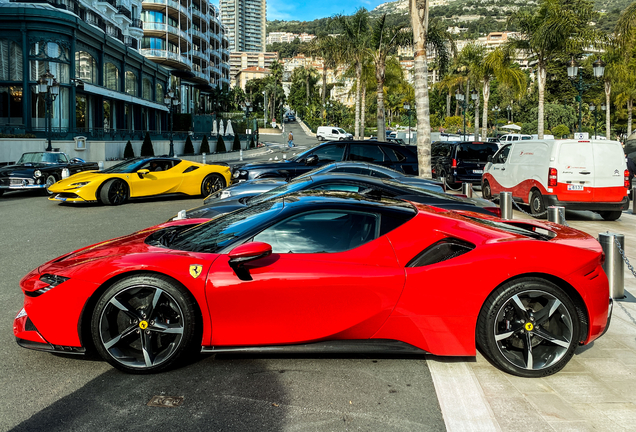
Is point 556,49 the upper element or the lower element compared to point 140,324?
upper

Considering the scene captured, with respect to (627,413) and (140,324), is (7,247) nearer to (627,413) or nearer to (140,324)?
(140,324)

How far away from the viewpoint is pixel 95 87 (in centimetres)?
4038

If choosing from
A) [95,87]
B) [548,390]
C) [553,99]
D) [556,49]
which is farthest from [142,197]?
[553,99]

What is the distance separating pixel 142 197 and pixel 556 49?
25.8m

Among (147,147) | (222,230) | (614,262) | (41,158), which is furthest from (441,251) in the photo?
(147,147)

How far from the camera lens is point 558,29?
3061 cm

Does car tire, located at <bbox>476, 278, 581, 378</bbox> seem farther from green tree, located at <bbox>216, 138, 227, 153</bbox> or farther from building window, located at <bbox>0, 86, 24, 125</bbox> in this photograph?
green tree, located at <bbox>216, 138, 227, 153</bbox>

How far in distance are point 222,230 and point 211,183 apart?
12.8m

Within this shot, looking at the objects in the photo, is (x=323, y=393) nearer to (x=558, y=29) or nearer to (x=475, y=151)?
(x=475, y=151)

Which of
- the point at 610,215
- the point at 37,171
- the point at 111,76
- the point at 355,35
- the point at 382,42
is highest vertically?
the point at 355,35

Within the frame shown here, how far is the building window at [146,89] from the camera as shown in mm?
53881

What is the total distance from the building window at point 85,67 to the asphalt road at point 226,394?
38271 mm

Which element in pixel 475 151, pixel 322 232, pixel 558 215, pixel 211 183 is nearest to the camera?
pixel 322 232

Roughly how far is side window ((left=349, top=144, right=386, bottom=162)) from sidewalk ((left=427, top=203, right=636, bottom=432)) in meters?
9.83
